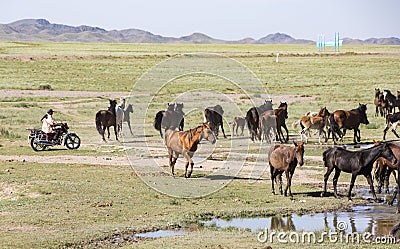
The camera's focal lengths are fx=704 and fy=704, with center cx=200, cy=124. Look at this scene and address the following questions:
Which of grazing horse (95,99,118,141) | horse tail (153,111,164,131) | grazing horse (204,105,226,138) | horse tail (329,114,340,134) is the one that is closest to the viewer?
horse tail (329,114,340,134)

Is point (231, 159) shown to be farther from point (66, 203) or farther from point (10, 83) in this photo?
point (10, 83)

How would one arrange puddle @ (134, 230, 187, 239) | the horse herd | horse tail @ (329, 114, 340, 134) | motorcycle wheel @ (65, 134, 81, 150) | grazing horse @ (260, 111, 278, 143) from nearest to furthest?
puddle @ (134, 230, 187, 239)
the horse herd
motorcycle wheel @ (65, 134, 81, 150)
horse tail @ (329, 114, 340, 134)
grazing horse @ (260, 111, 278, 143)

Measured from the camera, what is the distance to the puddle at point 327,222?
1253 centimetres

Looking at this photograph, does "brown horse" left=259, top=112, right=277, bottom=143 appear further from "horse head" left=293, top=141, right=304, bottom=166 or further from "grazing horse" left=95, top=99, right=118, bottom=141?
"horse head" left=293, top=141, right=304, bottom=166

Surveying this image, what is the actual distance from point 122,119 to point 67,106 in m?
11.8

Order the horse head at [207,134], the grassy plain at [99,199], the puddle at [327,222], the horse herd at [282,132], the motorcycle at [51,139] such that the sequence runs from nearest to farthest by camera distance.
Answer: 1. the grassy plain at [99,199]
2. the puddle at [327,222]
3. the horse herd at [282,132]
4. the horse head at [207,134]
5. the motorcycle at [51,139]

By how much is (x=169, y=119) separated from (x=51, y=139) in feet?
13.7

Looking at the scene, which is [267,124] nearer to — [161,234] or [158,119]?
[158,119]

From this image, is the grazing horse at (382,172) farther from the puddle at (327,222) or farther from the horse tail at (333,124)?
the horse tail at (333,124)

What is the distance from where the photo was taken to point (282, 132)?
28312 mm

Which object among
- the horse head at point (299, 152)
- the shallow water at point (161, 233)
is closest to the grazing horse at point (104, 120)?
the horse head at point (299, 152)

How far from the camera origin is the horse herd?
49.4 feet

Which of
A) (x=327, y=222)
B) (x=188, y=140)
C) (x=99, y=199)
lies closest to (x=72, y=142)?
(x=188, y=140)

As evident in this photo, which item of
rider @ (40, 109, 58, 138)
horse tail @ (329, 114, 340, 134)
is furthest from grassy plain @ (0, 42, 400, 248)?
horse tail @ (329, 114, 340, 134)
